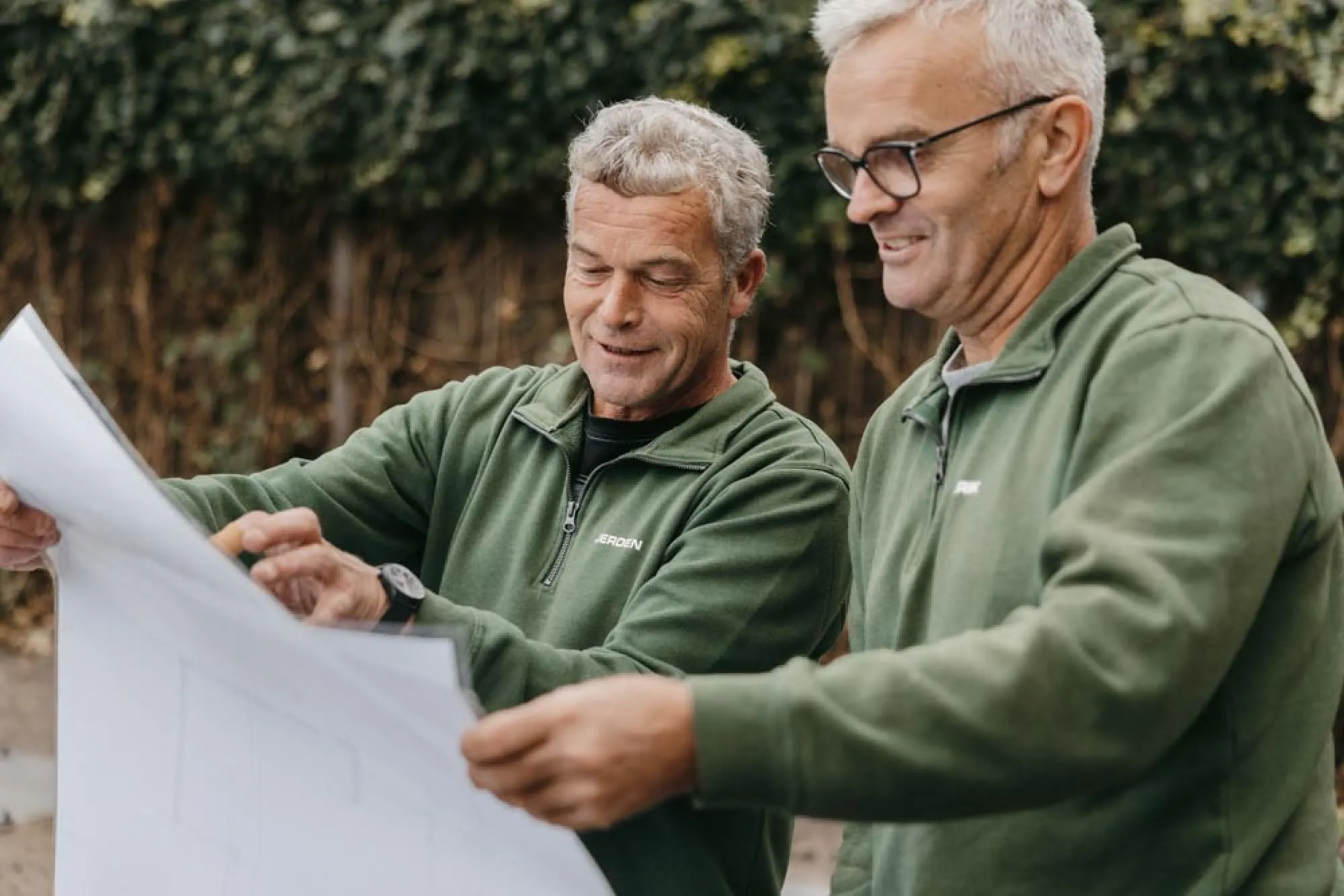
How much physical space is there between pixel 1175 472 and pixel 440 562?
1.44 metres

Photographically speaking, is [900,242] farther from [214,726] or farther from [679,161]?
[214,726]

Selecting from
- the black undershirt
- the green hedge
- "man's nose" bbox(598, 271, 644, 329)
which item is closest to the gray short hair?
"man's nose" bbox(598, 271, 644, 329)

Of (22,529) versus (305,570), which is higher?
(305,570)

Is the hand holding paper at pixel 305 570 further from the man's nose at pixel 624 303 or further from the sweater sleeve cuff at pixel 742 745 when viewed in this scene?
the man's nose at pixel 624 303

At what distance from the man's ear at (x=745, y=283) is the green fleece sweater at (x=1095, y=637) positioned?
25.5 inches

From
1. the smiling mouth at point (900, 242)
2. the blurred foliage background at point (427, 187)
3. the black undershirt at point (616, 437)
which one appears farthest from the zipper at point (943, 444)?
the blurred foliage background at point (427, 187)

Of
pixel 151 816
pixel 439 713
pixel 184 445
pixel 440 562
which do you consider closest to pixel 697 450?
pixel 440 562

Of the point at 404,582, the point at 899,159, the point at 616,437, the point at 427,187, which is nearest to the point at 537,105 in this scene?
the point at 427,187

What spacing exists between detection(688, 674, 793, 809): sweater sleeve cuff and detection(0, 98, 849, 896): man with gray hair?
731 millimetres

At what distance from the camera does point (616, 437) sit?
2602mm

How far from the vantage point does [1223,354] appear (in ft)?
5.24

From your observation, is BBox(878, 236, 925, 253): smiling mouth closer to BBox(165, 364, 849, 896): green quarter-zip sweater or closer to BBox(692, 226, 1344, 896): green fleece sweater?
BBox(692, 226, 1344, 896): green fleece sweater

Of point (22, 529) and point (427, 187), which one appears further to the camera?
point (427, 187)

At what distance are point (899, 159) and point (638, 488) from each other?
82 centimetres
